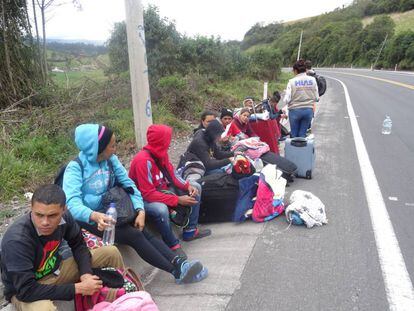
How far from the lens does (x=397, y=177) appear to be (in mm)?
5988

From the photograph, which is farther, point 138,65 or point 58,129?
point 58,129

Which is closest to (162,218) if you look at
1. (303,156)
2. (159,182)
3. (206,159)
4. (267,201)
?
(159,182)

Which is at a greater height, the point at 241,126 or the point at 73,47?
the point at 73,47

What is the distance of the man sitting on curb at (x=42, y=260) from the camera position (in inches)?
94.9

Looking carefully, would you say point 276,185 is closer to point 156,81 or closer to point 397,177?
point 397,177

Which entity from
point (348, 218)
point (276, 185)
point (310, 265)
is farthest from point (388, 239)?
point (276, 185)

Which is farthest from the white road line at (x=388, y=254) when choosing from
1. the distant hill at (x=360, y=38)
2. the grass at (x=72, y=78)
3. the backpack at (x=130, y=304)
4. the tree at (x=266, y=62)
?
the distant hill at (x=360, y=38)

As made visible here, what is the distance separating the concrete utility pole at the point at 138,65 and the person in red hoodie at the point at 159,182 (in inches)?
82.0

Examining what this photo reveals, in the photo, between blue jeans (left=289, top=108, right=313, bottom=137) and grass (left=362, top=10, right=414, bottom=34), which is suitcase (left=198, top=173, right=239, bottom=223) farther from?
grass (left=362, top=10, right=414, bottom=34)

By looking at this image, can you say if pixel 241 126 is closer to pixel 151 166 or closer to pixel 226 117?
pixel 226 117

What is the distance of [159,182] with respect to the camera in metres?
4.11

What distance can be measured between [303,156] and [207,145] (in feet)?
A: 5.87

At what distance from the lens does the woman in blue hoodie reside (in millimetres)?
3209

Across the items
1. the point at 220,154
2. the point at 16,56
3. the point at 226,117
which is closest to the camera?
the point at 220,154
